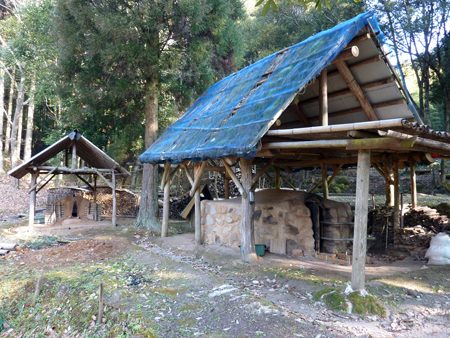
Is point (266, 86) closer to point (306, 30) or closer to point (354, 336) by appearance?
point (354, 336)

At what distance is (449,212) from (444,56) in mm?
10299

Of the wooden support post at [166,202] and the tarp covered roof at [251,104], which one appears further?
the wooden support post at [166,202]

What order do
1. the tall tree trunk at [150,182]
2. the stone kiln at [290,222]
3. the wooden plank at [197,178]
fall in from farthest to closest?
the tall tree trunk at [150,182] → the wooden plank at [197,178] → the stone kiln at [290,222]

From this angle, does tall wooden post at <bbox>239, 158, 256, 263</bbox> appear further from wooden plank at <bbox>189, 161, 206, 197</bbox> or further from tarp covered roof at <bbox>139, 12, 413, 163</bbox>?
wooden plank at <bbox>189, 161, 206, 197</bbox>

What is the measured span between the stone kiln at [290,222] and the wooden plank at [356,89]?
2.81 m

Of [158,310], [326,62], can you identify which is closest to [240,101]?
[326,62]

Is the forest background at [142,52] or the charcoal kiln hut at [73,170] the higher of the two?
the forest background at [142,52]

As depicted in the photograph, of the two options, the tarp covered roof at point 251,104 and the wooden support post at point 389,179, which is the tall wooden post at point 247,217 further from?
the wooden support post at point 389,179

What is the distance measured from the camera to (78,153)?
1410 cm

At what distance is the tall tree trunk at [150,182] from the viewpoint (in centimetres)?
1235

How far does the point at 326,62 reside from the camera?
645 cm

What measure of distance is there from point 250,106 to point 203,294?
4401 millimetres

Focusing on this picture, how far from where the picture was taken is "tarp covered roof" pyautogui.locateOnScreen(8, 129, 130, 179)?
11452mm

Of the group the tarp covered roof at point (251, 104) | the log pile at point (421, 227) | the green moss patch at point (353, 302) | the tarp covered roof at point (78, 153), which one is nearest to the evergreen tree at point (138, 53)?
the tarp covered roof at point (78, 153)
